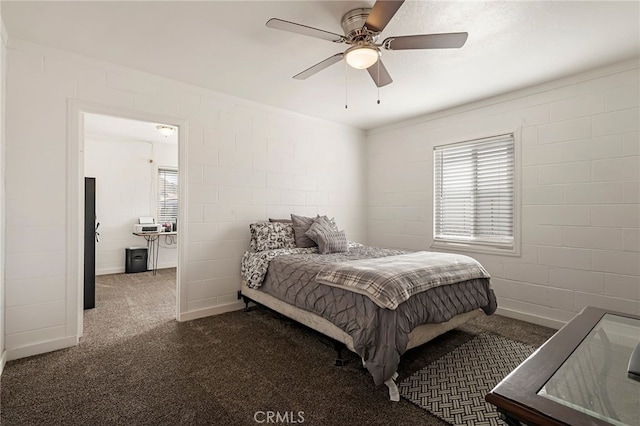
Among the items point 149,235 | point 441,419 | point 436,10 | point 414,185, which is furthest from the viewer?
point 149,235

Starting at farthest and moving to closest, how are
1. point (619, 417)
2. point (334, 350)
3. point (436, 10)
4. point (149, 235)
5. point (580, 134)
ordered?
point (149, 235) < point (580, 134) < point (334, 350) < point (436, 10) < point (619, 417)

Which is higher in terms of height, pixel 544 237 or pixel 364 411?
pixel 544 237

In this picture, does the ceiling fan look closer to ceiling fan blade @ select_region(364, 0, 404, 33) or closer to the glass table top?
ceiling fan blade @ select_region(364, 0, 404, 33)

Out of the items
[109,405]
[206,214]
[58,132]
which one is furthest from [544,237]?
[58,132]

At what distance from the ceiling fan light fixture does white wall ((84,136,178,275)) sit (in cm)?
514

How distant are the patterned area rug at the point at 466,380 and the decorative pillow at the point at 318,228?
5.69ft

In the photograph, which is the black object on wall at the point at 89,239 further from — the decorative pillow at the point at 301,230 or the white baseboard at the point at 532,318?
the white baseboard at the point at 532,318

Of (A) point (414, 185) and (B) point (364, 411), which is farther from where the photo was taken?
(A) point (414, 185)

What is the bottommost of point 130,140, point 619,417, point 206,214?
point 619,417

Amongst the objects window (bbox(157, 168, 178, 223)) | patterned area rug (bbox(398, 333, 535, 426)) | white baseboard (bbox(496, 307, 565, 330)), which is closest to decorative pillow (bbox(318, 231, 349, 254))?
patterned area rug (bbox(398, 333, 535, 426))

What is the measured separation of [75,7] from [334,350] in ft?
10.4

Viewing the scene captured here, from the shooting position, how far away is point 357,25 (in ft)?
7.04

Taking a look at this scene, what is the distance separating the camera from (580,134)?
10.1ft

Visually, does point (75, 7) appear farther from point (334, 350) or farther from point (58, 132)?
point (334, 350)
